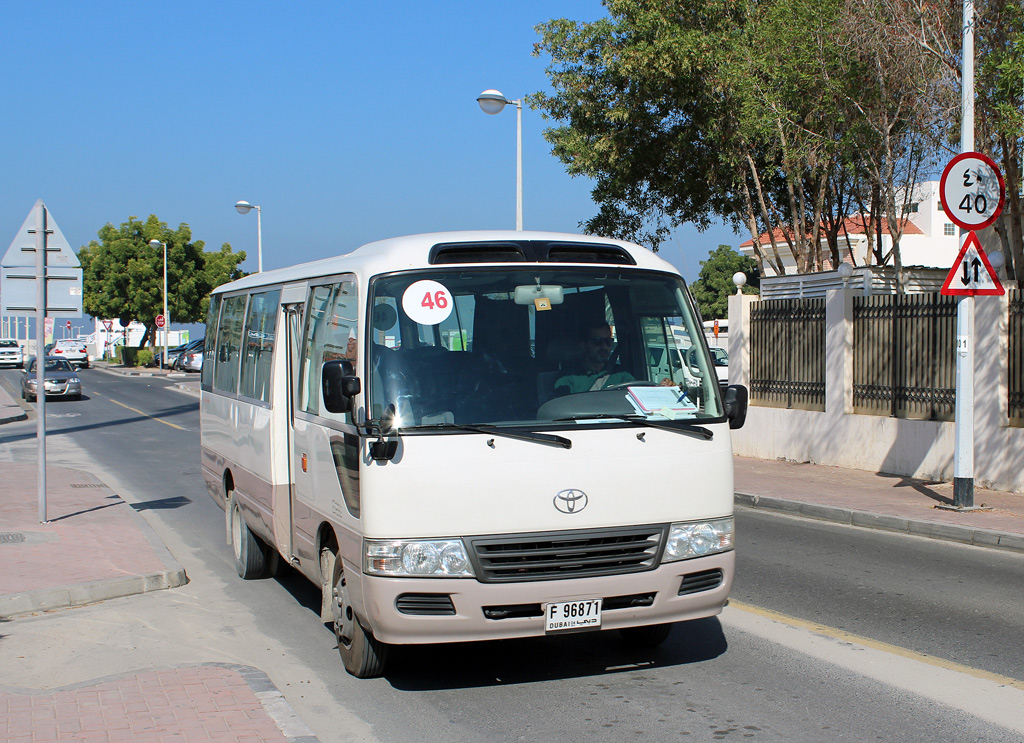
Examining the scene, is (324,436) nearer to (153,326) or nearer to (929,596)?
(929,596)

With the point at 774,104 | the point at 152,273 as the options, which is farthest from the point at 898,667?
the point at 152,273

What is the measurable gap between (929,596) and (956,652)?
5.42 feet

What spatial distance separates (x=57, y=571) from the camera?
8562 millimetres

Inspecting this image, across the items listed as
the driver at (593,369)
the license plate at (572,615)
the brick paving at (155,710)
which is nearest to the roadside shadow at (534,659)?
the license plate at (572,615)

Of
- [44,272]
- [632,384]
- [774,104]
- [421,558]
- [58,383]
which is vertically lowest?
[58,383]

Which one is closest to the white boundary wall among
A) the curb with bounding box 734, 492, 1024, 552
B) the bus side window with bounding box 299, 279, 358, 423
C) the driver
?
the curb with bounding box 734, 492, 1024, 552

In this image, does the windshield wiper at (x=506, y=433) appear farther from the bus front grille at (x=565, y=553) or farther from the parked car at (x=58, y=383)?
the parked car at (x=58, y=383)

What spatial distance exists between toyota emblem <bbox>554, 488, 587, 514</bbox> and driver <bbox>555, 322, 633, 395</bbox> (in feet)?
1.93

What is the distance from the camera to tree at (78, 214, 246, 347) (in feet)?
234

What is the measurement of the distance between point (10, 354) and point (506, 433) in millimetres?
73339

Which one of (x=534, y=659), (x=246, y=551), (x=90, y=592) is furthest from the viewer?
(x=246, y=551)

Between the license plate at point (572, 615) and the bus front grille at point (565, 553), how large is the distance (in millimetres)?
138

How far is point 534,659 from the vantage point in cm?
625

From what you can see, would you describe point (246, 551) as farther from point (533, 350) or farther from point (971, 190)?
point (971, 190)
